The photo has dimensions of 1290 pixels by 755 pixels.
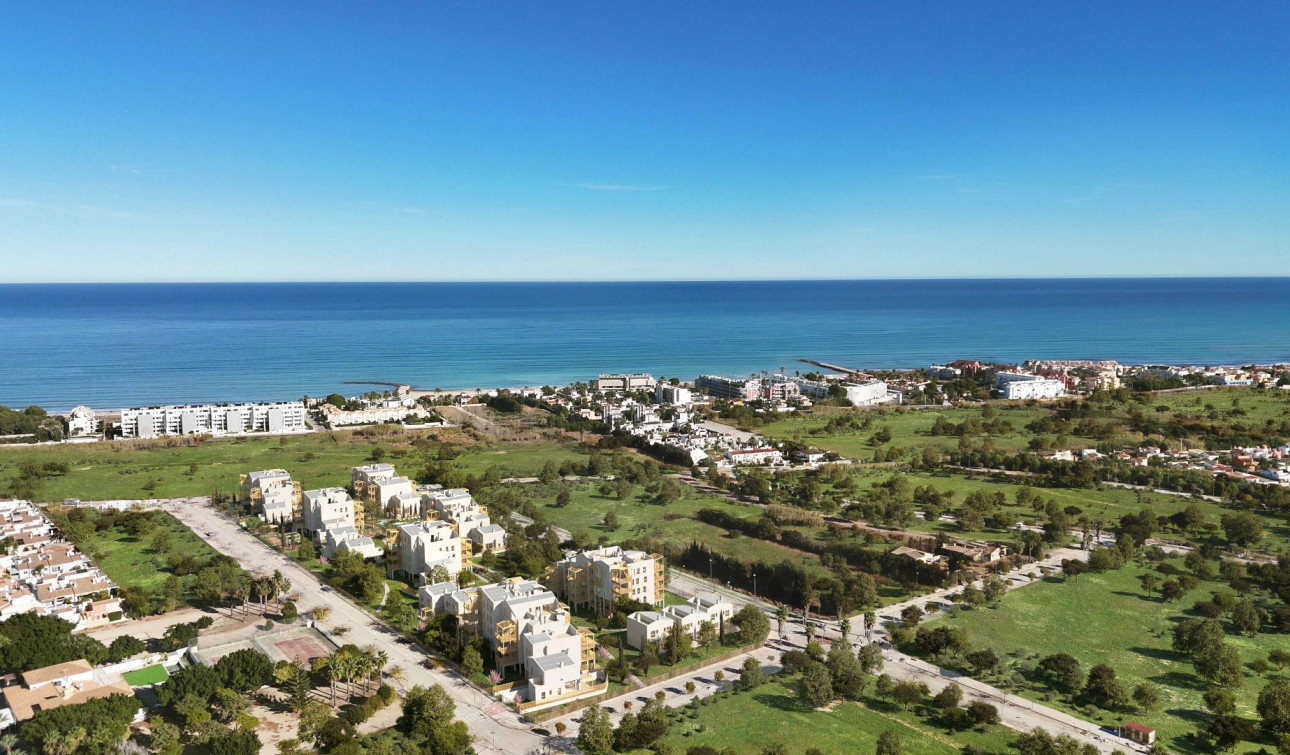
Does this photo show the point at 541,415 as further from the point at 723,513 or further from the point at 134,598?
the point at 134,598

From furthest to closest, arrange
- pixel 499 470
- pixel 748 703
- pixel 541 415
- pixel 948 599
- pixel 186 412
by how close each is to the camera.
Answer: pixel 541 415 → pixel 186 412 → pixel 499 470 → pixel 948 599 → pixel 748 703

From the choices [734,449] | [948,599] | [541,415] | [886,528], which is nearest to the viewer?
[948,599]

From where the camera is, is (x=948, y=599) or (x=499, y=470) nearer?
(x=948, y=599)

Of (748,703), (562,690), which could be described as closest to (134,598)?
(562,690)

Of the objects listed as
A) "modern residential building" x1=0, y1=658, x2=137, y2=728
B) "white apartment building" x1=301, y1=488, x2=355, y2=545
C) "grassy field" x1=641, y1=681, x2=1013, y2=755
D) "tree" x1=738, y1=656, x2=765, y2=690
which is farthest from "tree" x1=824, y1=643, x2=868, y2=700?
"white apartment building" x1=301, y1=488, x2=355, y2=545

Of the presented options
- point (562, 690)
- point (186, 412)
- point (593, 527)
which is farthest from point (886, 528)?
point (186, 412)

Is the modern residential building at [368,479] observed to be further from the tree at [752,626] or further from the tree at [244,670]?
the tree at [752,626]

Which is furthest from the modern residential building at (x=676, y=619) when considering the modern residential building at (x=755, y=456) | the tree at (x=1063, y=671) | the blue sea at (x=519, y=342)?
Result: the blue sea at (x=519, y=342)
